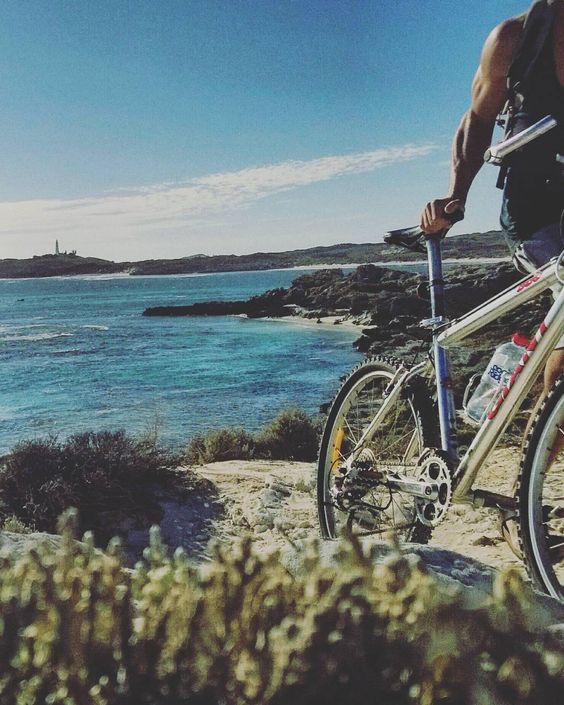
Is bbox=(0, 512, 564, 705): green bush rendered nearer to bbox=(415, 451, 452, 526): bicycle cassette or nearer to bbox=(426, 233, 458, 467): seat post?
bbox=(415, 451, 452, 526): bicycle cassette

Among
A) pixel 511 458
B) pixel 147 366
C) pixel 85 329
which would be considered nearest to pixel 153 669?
pixel 511 458

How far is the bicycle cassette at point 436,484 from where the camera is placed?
139 inches

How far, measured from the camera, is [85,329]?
52.3 metres

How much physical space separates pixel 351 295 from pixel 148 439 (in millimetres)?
38487

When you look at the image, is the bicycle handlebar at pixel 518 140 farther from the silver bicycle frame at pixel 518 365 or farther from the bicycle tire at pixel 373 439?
the bicycle tire at pixel 373 439

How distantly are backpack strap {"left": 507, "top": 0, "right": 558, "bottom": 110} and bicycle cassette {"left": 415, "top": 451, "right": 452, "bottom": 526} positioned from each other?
1541 millimetres

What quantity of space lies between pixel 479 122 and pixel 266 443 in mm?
7826

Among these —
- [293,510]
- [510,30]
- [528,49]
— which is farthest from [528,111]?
[293,510]

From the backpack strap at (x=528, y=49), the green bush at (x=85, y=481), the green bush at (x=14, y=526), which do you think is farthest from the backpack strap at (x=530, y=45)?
the green bush at (x=85, y=481)

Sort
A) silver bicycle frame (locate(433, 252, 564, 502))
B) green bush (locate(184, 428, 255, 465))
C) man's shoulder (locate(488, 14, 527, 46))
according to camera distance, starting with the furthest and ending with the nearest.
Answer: green bush (locate(184, 428, 255, 465)) → man's shoulder (locate(488, 14, 527, 46)) → silver bicycle frame (locate(433, 252, 564, 502))

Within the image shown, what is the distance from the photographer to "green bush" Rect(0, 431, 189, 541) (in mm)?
6965

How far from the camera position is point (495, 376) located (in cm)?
343

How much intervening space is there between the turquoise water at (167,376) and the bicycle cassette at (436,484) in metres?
7.16

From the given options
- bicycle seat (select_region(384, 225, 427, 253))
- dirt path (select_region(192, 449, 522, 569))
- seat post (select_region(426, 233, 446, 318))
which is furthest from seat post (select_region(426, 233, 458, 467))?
dirt path (select_region(192, 449, 522, 569))
